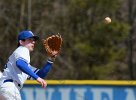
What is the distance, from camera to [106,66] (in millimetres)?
19312

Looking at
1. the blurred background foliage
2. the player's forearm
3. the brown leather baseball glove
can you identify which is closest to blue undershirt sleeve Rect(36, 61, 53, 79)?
the player's forearm

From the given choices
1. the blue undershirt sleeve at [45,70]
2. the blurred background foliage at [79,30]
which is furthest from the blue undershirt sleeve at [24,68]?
the blurred background foliage at [79,30]

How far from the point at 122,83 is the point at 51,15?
11.4 meters

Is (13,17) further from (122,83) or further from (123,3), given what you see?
(122,83)

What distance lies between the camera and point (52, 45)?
764cm

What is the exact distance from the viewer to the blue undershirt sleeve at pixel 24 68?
6.82 m

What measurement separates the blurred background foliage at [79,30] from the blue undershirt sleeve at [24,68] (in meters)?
10.1

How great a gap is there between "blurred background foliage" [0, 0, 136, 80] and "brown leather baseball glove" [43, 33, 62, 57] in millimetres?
9367

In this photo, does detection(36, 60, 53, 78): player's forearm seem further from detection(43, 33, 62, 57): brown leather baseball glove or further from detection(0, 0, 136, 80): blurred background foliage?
detection(0, 0, 136, 80): blurred background foliage

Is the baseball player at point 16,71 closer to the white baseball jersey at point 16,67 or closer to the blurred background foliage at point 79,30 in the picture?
the white baseball jersey at point 16,67

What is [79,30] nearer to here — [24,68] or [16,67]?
[16,67]

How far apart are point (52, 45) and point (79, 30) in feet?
43.0

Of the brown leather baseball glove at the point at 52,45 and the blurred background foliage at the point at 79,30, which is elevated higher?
the blurred background foliage at the point at 79,30

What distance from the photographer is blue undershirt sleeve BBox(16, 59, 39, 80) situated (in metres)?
6.82
